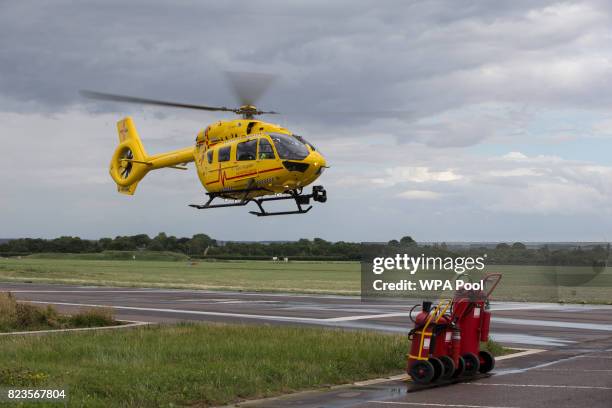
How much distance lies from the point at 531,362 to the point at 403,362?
2.91 metres

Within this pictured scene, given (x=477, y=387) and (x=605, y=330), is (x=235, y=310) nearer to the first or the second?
(x=605, y=330)

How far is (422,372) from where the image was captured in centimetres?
1348

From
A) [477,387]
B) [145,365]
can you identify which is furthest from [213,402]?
[477,387]

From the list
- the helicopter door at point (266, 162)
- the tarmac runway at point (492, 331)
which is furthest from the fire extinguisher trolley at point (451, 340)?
the helicopter door at point (266, 162)

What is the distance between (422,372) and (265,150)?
15821mm

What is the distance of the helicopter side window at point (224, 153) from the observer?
97.7 ft

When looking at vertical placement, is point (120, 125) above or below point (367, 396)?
above

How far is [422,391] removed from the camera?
13.0 meters

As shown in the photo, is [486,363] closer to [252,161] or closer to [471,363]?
[471,363]

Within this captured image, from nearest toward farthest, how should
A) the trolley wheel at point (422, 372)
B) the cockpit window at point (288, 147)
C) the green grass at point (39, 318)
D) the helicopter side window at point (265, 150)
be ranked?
the trolley wheel at point (422, 372) → the green grass at point (39, 318) → the cockpit window at point (288, 147) → the helicopter side window at point (265, 150)

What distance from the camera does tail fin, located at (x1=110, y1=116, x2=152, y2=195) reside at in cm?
3634

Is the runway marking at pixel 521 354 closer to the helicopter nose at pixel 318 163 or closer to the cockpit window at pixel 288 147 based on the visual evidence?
the helicopter nose at pixel 318 163

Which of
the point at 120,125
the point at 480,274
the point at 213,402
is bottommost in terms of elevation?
the point at 213,402

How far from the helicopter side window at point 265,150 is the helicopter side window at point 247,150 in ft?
0.96
